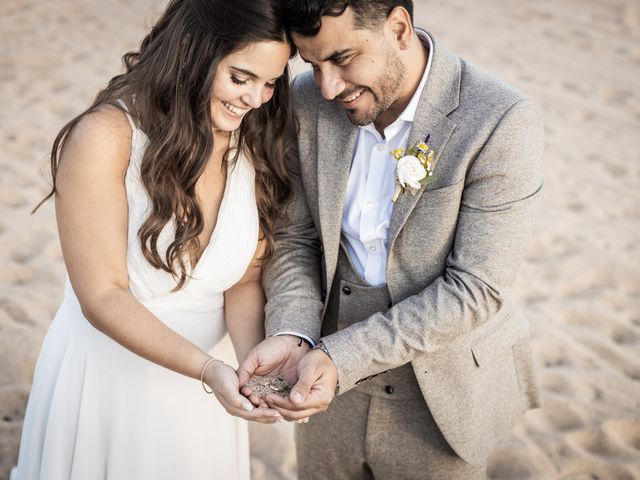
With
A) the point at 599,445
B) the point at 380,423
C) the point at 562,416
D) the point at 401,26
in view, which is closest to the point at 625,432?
the point at 599,445

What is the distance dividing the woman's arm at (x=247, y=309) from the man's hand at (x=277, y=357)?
0.52 feet

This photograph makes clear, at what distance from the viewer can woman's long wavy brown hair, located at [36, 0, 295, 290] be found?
92.7 inches

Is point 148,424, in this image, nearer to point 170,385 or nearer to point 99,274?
point 170,385

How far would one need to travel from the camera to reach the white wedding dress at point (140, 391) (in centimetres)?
259

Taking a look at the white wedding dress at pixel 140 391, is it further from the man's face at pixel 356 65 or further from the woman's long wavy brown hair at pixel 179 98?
the man's face at pixel 356 65

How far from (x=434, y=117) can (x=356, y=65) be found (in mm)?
330

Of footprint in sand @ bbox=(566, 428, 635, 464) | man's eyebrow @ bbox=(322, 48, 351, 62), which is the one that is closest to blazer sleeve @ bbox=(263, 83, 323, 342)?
man's eyebrow @ bbox=(322, 48, 351, 62)

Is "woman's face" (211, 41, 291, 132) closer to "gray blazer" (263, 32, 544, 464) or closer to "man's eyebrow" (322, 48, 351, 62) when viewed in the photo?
"man's eyebrow" (322, 48, 351, 62)

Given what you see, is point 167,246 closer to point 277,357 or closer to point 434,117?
point 277,357

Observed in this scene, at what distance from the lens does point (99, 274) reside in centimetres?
242

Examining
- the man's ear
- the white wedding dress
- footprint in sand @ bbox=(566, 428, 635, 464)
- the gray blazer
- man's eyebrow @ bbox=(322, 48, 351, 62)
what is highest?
the man's ear

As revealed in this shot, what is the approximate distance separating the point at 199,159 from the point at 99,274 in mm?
542

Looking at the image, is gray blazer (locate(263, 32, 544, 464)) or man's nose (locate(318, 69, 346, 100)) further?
man's nose (locate(318, 69, 346, 100))

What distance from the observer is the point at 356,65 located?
8.09ft
